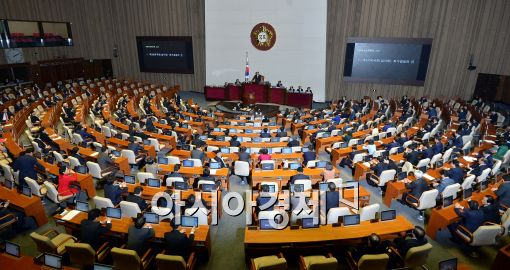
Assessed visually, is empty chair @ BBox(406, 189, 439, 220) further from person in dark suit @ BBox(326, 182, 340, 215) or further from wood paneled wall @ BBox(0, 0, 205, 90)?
wood paneled wall @ BBox(0, 0, 205, 90)

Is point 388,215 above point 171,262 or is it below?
above

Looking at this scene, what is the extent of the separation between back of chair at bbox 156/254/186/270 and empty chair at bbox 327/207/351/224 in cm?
388

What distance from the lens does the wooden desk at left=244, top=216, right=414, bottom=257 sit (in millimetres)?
7258

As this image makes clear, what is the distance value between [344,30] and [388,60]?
Result: 4314 mm

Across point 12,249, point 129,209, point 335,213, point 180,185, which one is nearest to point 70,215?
point 129,209

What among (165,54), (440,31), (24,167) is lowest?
(24,167)

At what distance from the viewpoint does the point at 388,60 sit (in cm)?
2508

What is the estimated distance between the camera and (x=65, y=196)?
9.91 m

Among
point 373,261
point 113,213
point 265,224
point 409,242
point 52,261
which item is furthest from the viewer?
point 113,213

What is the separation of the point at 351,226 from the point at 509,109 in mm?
22826

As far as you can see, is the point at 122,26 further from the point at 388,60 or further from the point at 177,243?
the point at 177,243

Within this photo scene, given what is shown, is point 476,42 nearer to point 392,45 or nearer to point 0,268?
point 392,45

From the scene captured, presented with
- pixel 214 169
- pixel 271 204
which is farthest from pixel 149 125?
pixel 271 204

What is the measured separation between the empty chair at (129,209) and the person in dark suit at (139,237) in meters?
1.07
